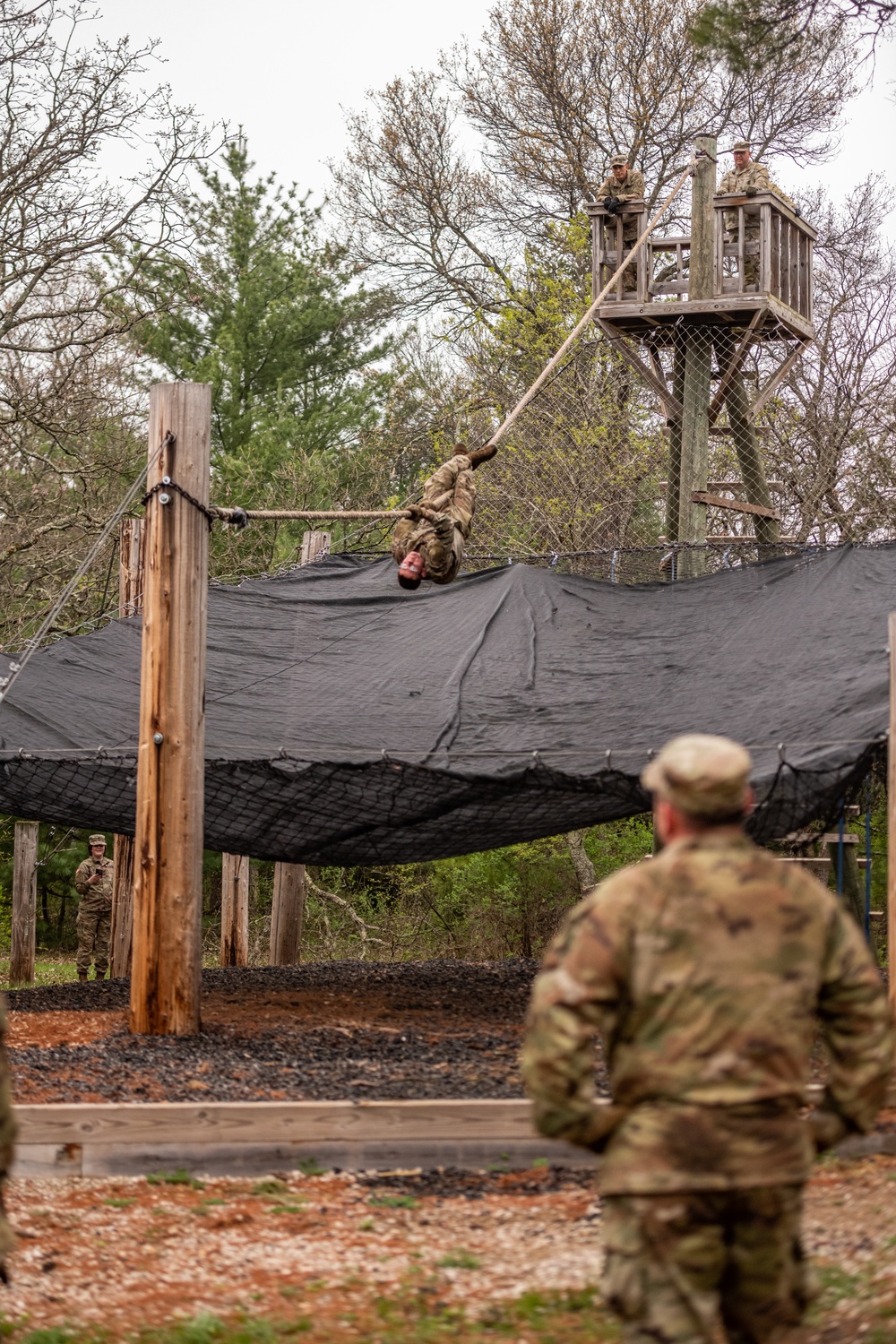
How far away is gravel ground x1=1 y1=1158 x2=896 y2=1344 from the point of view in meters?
3.73

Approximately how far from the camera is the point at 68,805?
8383 millimetres

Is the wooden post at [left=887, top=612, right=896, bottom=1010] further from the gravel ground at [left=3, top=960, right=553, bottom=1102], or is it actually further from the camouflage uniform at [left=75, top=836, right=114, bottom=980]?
the camouflage uniform at [left=75, top=836, right=114, bottom=980]

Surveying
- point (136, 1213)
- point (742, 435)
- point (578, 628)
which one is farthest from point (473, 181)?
point (136, 1213)

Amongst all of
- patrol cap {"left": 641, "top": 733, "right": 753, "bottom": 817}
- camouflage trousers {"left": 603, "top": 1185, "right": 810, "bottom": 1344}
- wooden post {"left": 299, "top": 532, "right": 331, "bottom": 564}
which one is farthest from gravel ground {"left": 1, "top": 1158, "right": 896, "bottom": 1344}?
wooden post {"left": 299, "top": 532, "right": 331, "bottom": 564}

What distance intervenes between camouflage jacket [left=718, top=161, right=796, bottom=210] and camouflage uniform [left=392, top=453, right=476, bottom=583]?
4.20 m

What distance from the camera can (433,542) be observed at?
741 cm

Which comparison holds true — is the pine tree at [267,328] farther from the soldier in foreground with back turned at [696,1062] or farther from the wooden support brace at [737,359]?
the soldier in foreground with back turned at [696,1062]

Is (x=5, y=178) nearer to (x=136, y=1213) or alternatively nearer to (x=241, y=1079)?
(x=241, y=1079)

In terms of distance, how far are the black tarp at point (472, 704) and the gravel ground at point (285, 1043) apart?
3.00 ft

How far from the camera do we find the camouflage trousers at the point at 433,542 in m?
7.39

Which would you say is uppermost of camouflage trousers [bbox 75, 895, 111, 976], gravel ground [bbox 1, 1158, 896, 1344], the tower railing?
the tower railing

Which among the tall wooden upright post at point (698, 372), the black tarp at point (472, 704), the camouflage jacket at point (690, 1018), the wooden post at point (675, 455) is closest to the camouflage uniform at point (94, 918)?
the black tarp at point (472, 704)

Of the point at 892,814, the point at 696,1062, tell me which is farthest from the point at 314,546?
the point at 696,1062

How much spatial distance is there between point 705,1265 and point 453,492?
5299 mm
